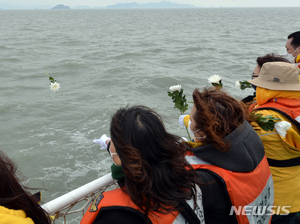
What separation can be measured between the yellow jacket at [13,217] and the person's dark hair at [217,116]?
983 millimetres

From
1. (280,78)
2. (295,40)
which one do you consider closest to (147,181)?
(280,78)

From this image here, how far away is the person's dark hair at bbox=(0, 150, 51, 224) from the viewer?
3.76ft

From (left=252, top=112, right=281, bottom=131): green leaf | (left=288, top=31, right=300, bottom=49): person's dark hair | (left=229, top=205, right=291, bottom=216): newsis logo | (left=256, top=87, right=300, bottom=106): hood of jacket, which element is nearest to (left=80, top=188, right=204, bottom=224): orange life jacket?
(left=229, top=205, right=291, bottom=216): newsis logo

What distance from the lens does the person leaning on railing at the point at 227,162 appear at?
1.38 m

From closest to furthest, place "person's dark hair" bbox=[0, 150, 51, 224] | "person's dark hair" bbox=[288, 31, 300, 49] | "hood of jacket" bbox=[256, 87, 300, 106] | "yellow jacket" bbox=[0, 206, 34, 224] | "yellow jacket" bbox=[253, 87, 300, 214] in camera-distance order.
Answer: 1. "yellow jacket" bbox=[0, 206, 34, 224]
2. "person's dark hair" bbox=[0, 150, 51, 224]
3. "yellow jacket" bbox=[253, 87, 300, 214]
4. "hood of jacket" bbox=[256, 87, 300, 106]
5. "person's dark hair" bbox=[288, 31, 300, 49]

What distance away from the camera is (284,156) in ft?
6.30

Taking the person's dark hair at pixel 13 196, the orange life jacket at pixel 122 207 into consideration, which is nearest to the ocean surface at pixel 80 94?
the person's dark hair at pixel 13 196

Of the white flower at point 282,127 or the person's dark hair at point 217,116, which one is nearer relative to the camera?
the person's dark hair at point 217,116

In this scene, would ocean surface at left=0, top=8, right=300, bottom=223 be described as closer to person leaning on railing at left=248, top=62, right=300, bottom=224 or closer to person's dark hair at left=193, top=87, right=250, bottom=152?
person's dark hair at left=193, top=87, right=250, bottom=152

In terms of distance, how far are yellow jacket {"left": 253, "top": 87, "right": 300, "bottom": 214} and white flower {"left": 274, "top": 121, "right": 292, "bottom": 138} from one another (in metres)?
0.08

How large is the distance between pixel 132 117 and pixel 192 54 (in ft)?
53.2

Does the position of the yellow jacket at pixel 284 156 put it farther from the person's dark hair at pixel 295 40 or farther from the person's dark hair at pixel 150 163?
the person's dark hair at pixel 295 40

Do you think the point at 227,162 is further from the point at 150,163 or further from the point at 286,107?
the point at 286,107

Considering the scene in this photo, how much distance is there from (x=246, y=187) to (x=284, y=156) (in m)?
0.67
